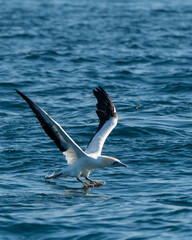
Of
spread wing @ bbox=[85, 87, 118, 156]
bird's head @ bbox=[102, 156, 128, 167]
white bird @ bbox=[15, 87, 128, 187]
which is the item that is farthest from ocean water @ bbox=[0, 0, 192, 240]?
spread wing @ bbox=[85, 87, 118, 156]

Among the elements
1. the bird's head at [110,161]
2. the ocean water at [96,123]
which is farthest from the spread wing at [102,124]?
the ocean water at [96,123]

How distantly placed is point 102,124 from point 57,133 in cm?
235

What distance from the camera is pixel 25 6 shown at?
47062 mm

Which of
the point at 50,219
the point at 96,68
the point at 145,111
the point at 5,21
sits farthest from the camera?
the point at 5,21

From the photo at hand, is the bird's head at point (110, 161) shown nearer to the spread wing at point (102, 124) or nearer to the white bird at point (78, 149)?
the white bird at point (78, 149)

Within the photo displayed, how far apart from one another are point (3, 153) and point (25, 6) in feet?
113

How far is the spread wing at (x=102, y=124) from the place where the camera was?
13062 mm

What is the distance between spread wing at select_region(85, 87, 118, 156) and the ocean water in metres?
0.73

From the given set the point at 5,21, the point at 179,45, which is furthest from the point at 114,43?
the point at 5,21

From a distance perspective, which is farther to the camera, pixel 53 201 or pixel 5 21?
pixel 5 21

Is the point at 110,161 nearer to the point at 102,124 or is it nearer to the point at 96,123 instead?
the point at 102,124

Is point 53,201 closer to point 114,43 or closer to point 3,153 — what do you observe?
point 3,153

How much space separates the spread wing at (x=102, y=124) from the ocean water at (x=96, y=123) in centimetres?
73

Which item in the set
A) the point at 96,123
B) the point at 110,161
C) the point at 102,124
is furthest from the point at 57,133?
the point at 96,123
